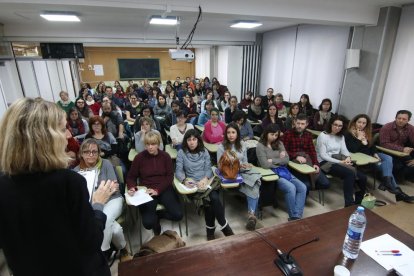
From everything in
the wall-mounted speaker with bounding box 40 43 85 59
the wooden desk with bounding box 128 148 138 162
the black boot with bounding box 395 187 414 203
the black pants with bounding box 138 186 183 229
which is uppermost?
the wall-mounted speaker with bounding box 40 43 85 59

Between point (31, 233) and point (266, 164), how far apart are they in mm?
2652

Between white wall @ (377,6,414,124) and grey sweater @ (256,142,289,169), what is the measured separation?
303 cm

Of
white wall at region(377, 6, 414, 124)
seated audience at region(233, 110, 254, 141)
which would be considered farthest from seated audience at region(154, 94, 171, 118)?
white wall at region(377, 6, 414, 124)

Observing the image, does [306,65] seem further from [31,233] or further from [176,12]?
[31,233]

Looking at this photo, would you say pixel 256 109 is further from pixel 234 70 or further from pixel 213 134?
pixel 234 70

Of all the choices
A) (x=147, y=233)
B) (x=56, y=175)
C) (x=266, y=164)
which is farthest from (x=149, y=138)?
(x=56, y=175)

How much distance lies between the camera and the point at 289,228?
1.62 meters

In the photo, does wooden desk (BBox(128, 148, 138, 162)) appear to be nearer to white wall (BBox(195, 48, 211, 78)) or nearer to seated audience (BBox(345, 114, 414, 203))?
seated audience (BBox(345, 114, 414, 203))

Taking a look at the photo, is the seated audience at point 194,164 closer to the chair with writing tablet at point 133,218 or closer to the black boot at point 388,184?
the chair with writing tablet at point 133,218

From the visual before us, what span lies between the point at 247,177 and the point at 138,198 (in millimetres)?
1300

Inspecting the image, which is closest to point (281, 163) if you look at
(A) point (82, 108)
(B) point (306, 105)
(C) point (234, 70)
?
(B) point (306, 105)

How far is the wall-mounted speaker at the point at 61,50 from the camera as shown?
6.35 metres

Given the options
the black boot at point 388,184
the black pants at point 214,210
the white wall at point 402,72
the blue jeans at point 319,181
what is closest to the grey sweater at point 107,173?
the black pants at point 214,210

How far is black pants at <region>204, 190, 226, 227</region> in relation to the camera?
2.72 metres
